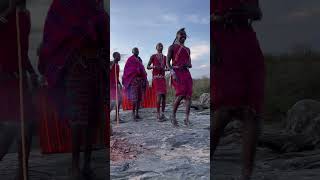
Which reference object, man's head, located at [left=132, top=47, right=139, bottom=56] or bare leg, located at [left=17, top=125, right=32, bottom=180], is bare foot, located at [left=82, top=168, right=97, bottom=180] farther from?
man's head, located at [left=132, top=47, right=139, bottom=56]

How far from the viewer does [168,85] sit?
2.26m

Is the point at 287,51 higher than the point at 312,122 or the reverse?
higher

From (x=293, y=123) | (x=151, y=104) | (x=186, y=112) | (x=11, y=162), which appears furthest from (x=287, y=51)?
(x=11, y=162)

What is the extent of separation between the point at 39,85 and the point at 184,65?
Result: 1.97 ft

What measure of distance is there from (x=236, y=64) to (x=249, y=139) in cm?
33

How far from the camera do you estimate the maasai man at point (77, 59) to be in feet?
6.84

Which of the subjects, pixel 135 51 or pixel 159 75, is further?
pixel 159 75

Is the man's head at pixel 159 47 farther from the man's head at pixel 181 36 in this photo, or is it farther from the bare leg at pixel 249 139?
the bare leg at pixel 249 139

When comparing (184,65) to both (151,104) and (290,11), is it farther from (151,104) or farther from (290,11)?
(290,11)

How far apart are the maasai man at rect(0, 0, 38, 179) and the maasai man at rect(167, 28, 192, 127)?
568 mm

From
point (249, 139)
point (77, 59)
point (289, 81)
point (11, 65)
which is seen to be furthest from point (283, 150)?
point (11, 65)

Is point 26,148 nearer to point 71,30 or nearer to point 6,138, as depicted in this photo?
point 6,138

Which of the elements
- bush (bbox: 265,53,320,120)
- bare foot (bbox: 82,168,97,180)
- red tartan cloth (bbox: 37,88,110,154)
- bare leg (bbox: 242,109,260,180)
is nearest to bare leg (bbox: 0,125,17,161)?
red tartan cloth (bbox: 37,88,110,154)

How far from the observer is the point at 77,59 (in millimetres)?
2111
